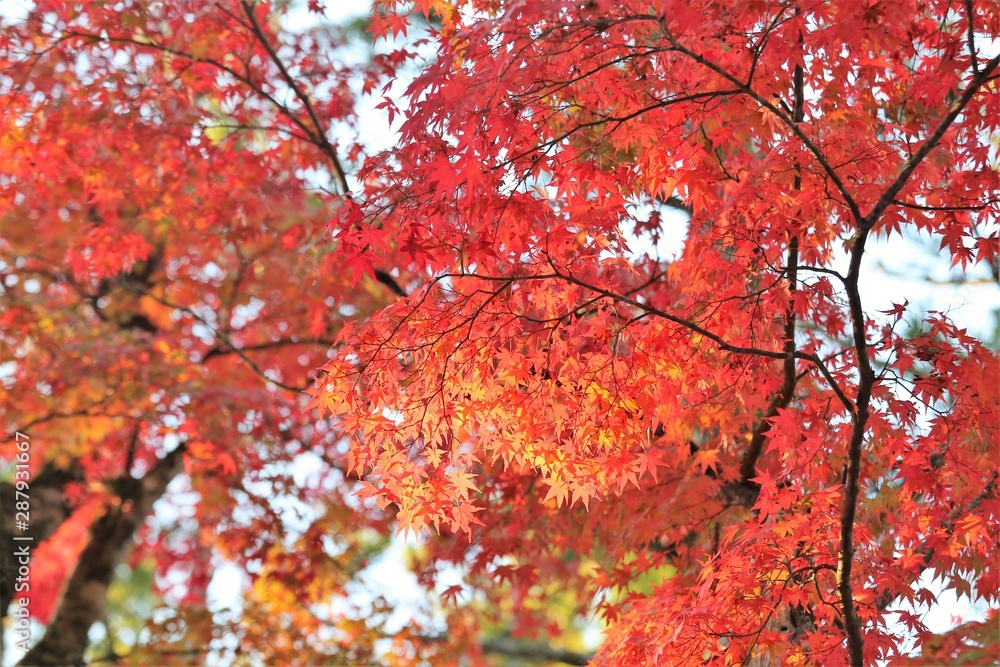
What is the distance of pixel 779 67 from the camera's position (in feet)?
12.1

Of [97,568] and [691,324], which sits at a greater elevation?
[97,568]

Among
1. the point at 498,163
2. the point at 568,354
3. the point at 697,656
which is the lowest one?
the point at 697,656

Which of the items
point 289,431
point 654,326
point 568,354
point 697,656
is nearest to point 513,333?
point 568,354

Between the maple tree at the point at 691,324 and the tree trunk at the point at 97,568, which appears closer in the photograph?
the maple tree at the point at 691,324

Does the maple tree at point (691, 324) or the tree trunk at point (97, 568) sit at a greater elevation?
the tree trunk at point (97, 568)

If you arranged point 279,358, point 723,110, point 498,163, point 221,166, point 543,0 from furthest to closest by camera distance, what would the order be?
point 279,358 < point 221,166 < point 723,110 < point 498,163 < point 543,0

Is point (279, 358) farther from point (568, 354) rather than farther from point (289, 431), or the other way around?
point (568, 354)

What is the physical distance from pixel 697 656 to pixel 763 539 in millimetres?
544

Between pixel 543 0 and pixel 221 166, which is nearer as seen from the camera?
pixel 543 0

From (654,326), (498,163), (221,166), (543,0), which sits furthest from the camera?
(221,166)

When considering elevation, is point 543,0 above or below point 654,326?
above

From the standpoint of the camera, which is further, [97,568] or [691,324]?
[97,568]

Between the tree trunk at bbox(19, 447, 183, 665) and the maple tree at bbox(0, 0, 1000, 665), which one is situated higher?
the tree trunk at bbox(19, 447, 183, 665)

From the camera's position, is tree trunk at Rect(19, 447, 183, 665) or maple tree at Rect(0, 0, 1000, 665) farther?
tree trunk at Rect(19, 447, 183, 665)
